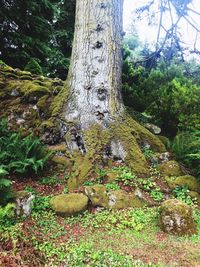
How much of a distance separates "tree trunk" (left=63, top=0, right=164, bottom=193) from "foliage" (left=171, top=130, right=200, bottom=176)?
1.32 ft

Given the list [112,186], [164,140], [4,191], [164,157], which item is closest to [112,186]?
[112,186]

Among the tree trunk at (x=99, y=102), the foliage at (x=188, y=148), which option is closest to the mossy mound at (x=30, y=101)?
the tree trunk at (x=99, y=102)

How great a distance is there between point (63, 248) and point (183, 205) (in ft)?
6.12

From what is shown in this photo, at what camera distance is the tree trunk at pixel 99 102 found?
625 centimetres

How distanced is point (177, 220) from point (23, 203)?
2326 millimetres

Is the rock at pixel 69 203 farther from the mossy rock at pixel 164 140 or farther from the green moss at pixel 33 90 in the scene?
the green moss at pixel 33 90

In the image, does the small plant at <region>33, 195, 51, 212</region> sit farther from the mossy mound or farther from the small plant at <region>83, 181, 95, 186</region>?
the mossy mound

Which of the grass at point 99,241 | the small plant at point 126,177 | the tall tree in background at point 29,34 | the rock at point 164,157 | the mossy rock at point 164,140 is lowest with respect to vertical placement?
the grass at point 99,241

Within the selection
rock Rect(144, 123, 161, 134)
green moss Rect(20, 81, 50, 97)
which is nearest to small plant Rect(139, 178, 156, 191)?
rock Rect(144, 123, 161, 134)

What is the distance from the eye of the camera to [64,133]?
6621 mm

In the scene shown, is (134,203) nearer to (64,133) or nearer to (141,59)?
(64,133)

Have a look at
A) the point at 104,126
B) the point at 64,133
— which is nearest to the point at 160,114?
the point at 104,126

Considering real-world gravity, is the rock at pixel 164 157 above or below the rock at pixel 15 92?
below

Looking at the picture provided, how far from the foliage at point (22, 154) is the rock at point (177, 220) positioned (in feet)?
7.84
